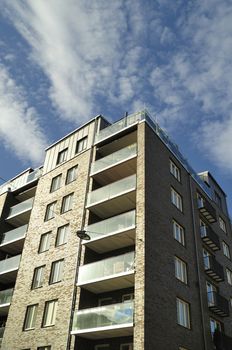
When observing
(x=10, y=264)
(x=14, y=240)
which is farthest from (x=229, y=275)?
(x=14, y=240)

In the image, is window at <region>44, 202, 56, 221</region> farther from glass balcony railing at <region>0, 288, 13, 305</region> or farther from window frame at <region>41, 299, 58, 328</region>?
window frame at <region>41, 299, 58, 328</region>

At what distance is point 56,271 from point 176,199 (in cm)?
938

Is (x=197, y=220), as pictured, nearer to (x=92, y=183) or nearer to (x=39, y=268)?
(x=92, y=183)

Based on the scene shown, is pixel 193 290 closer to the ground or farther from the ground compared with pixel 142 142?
closer to the ground

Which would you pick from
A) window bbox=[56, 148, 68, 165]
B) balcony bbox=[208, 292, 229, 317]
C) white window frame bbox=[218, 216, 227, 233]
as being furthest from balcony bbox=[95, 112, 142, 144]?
balcony bbox=[208, 292, 229, 317]

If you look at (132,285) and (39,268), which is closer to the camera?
(132,285)

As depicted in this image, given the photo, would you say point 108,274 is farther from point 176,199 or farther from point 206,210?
point 206,210

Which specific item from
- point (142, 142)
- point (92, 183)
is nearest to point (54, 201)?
point (92, 183)

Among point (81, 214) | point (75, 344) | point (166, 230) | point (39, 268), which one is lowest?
point (75, 344)

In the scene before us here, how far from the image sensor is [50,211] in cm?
2600

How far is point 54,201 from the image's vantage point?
26.0 meters

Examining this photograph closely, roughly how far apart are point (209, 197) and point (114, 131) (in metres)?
10.6

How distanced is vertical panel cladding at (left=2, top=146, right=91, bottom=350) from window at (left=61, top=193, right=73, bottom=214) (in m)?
0.30

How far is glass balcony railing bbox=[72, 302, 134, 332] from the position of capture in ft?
54.9
